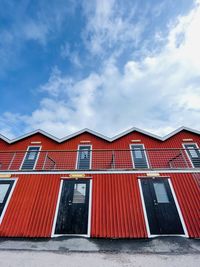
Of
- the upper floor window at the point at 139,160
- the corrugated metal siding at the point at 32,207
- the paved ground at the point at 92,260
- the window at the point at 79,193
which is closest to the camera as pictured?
the paved ground at the point at 92,260

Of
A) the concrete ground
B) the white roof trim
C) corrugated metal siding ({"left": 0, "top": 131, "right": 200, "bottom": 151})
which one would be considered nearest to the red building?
the concrete ground

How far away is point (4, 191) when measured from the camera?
832cm

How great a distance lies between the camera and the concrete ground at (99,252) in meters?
4.86

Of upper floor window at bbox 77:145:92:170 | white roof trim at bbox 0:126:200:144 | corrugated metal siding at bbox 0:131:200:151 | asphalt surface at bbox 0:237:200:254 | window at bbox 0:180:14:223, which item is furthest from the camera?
white roof trim at bbox 0:126:200:144

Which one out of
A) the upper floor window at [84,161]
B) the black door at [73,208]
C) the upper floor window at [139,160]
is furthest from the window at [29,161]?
the upper floor window at [139,160]

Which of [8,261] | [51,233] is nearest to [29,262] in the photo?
[8,261]

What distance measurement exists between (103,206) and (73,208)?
1.53 meters

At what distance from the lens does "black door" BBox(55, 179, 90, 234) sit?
6.94 metres

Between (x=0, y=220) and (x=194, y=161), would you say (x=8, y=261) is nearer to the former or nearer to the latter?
(x=0, y=220)

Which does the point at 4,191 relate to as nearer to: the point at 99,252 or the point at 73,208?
the point at 73,208

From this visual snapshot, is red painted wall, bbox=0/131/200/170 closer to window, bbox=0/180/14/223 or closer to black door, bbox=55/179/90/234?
window, bbox=0/180/14/223

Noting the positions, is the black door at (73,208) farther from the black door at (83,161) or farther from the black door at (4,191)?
the black door at (83,161)

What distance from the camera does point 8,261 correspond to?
494 cm

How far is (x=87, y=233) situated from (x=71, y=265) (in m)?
2.00
